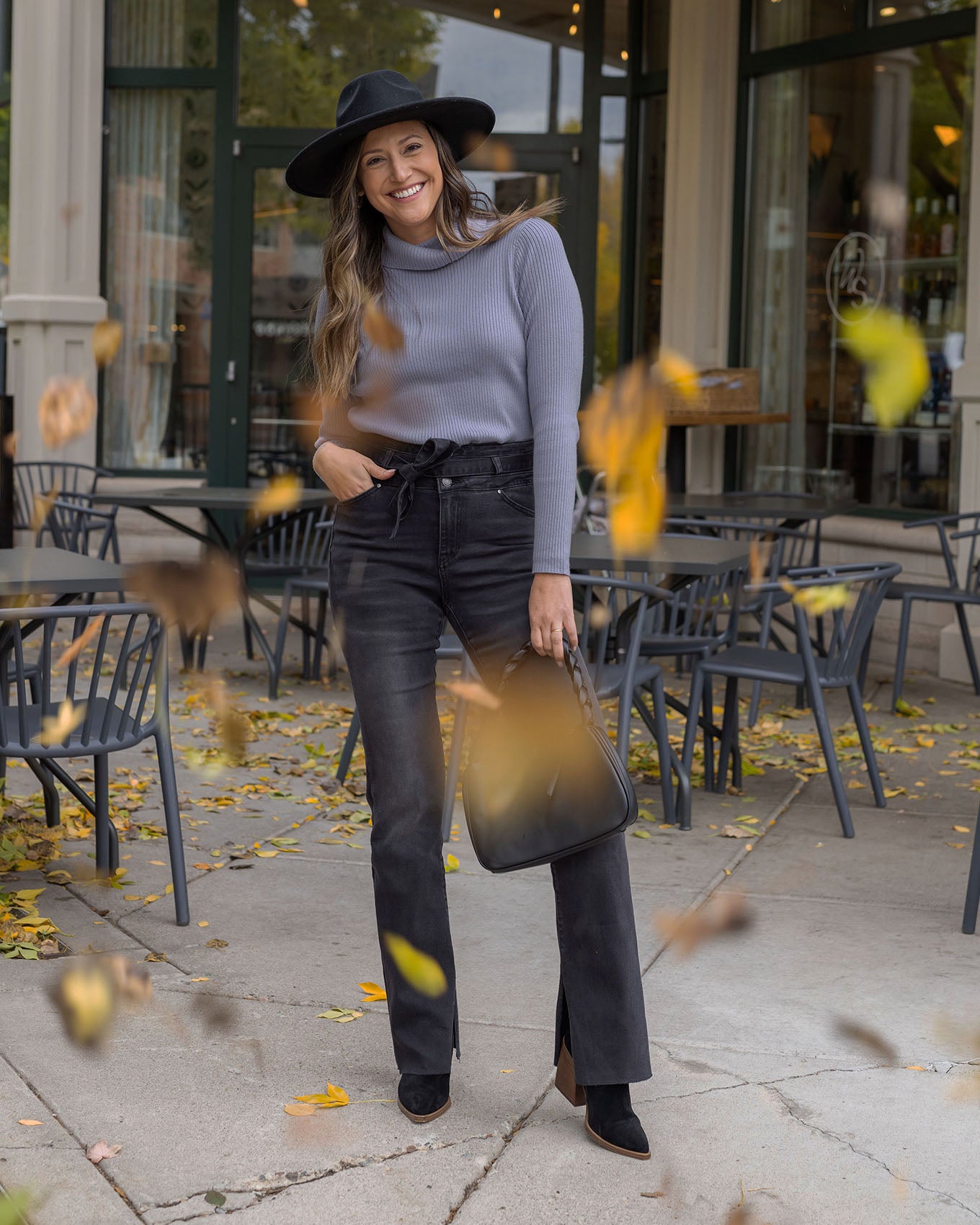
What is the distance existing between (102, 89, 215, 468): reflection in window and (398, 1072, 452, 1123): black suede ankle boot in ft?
27.3

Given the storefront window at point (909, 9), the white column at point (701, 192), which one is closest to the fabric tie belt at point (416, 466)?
the storefront window at point (909, 9)

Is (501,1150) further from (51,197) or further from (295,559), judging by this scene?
(51,197)

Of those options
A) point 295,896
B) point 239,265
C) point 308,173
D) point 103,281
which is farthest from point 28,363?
point 308,173

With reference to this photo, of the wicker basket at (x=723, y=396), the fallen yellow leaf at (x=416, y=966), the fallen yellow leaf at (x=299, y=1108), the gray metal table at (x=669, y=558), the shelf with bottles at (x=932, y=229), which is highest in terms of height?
the shelf with bottles at (x=932, y=229)

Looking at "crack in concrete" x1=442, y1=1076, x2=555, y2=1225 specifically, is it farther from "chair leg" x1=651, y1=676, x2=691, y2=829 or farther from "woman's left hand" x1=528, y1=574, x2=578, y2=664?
"chair leg" x1=651, y1=676, x2=691, y2=829

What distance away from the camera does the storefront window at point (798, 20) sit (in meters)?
8.84

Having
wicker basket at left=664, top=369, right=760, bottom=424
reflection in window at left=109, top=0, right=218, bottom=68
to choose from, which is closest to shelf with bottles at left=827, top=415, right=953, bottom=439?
wicker basket at left=664, top=369, right=760, bottom=424

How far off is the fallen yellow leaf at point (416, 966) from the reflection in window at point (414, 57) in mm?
8136

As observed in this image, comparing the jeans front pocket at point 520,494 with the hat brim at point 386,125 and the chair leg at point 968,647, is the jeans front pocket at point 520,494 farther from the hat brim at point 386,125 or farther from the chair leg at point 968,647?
the chair leg at point 968,647

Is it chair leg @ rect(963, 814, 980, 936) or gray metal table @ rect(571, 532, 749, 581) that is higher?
gray metal table @ rect(571, 532, 749, 581)

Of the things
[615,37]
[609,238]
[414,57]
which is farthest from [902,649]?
[414,57]

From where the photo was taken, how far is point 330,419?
284cm

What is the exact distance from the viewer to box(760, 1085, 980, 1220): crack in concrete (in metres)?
2.51

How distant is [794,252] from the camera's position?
367 inches
